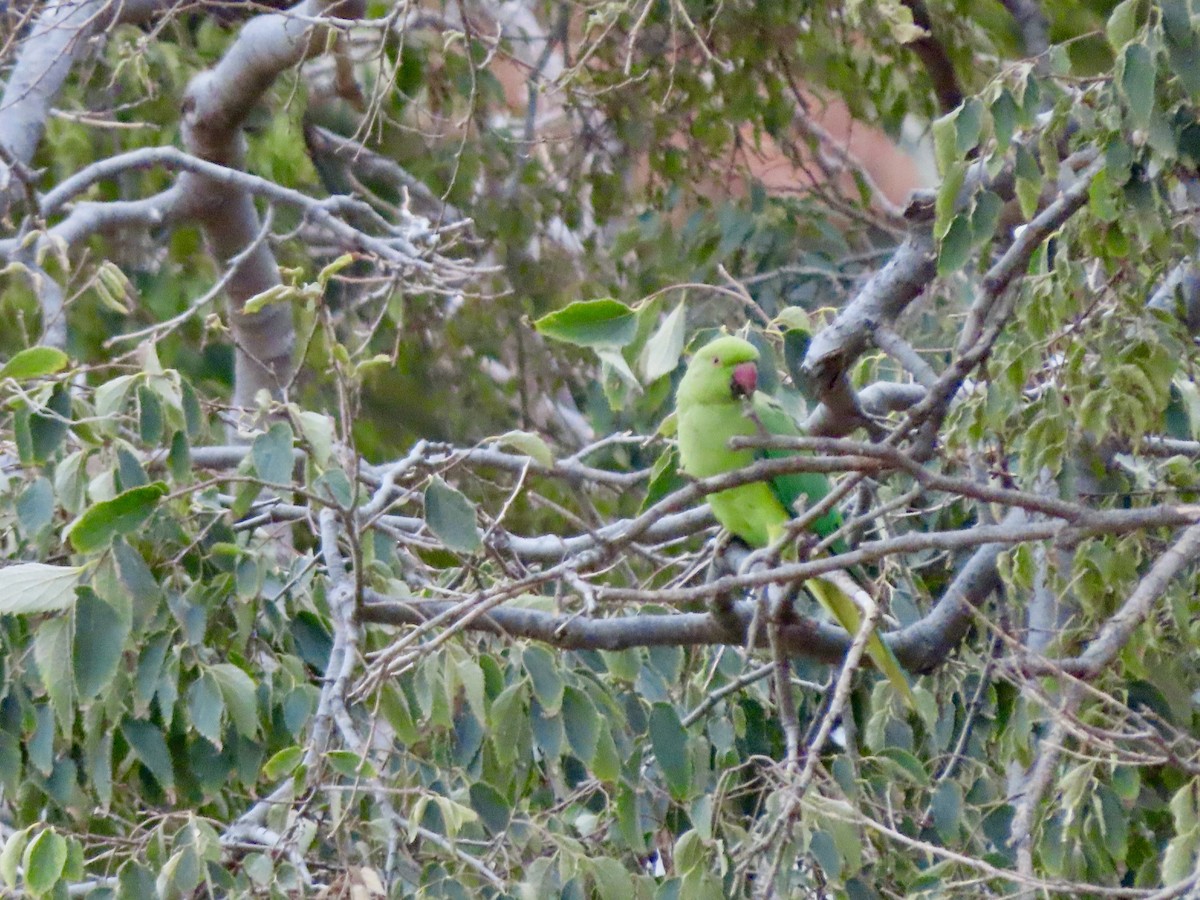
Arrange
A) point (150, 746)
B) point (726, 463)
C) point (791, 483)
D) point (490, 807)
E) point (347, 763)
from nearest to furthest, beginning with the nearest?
point (347, 763) → point (490, 807) → point (150, 746) → point (726, 463) → point (791, 483)

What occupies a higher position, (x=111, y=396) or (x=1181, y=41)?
(x=111, y=396)

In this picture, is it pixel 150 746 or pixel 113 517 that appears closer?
pixel 113 517

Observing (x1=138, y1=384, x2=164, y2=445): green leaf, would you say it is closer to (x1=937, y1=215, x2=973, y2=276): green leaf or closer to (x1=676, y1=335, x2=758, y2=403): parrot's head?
(x1=676, y1=335, x2=758, y2=403): parrot's head

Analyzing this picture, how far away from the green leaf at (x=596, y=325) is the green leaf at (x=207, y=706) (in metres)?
0.69

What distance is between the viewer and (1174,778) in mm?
2125

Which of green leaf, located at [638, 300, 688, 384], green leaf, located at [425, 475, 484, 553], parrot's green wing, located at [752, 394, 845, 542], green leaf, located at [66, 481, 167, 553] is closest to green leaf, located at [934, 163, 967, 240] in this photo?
green leaf, located at [638, 300, 688, 384]

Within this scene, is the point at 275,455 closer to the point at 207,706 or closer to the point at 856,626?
the point at 207,706

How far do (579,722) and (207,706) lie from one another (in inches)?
20.1

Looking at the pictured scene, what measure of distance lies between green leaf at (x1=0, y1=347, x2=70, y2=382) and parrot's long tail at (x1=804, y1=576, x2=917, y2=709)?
109 cm

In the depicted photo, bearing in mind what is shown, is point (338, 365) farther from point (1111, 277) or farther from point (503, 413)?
point (503, 413)

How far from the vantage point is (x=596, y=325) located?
180 centimetres

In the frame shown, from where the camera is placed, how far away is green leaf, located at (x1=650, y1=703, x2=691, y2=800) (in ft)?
6.25

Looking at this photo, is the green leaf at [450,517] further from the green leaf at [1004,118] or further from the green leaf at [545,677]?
the green leaf at [1004,118]

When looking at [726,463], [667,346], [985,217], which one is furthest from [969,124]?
[726,463]
